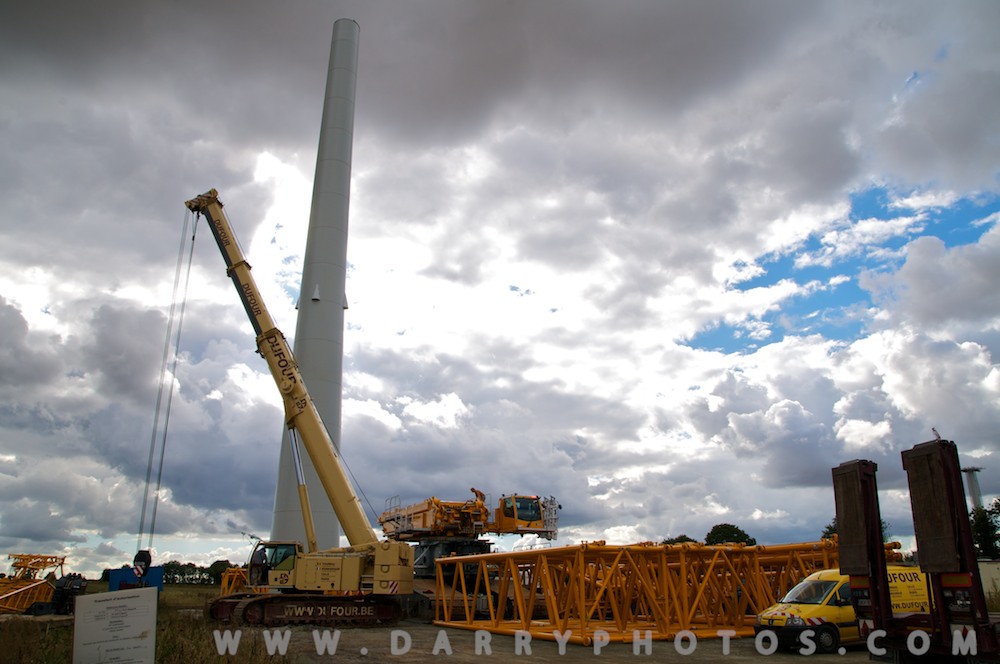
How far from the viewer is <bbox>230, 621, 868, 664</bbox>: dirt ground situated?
13.2m

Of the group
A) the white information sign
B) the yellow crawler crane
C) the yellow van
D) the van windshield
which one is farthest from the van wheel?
the yellow crawler crane

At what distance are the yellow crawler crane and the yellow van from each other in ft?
87.5

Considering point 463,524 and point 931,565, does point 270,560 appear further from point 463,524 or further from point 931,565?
point 931,565

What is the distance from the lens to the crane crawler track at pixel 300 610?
19364 millimetres

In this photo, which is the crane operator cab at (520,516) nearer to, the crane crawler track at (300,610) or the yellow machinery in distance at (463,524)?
the yellow machinery in distance at (463,524)

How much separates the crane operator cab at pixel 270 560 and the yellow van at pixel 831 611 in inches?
562

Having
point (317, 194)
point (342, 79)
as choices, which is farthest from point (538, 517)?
point (342, 79)

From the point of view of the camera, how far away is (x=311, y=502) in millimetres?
29688

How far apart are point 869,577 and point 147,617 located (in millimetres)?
9142

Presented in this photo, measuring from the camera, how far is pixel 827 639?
15.1 metres

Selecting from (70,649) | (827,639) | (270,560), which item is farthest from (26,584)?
(827,639)

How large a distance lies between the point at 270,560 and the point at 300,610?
3.25 metres

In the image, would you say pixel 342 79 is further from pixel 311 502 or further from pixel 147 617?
pixel 147 617

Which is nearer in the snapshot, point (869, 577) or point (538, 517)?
point (869, 577)
